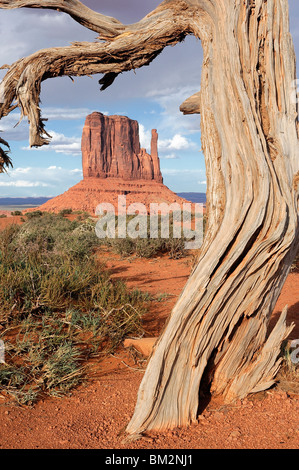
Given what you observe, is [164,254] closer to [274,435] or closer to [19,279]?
[19,279]

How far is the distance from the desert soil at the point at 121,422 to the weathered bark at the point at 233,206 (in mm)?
149

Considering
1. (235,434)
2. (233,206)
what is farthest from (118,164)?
(235,434)

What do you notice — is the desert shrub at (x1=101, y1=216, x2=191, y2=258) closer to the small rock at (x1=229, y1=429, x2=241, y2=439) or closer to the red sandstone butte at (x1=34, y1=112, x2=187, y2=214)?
the small rock at (x1=229, y1=429, x2=241, y2=439)

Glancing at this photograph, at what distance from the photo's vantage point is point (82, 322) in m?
4.84

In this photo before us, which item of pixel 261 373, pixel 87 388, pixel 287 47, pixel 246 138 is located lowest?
pixel 87 388

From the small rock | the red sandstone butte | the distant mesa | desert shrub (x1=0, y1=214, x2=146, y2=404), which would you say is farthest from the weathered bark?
the distant mesa

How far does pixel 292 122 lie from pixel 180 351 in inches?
83.0

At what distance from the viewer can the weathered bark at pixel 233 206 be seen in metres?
3.08

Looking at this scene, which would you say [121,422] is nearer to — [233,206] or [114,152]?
[233,206]

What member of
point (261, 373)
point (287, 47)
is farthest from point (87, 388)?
point (287, 47)

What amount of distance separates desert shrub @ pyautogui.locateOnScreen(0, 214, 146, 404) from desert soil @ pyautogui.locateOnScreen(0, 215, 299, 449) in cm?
22

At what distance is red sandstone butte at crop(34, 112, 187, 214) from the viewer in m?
70.4

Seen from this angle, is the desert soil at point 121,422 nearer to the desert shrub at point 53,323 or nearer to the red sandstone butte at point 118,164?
the desert shrub at point 53,323
